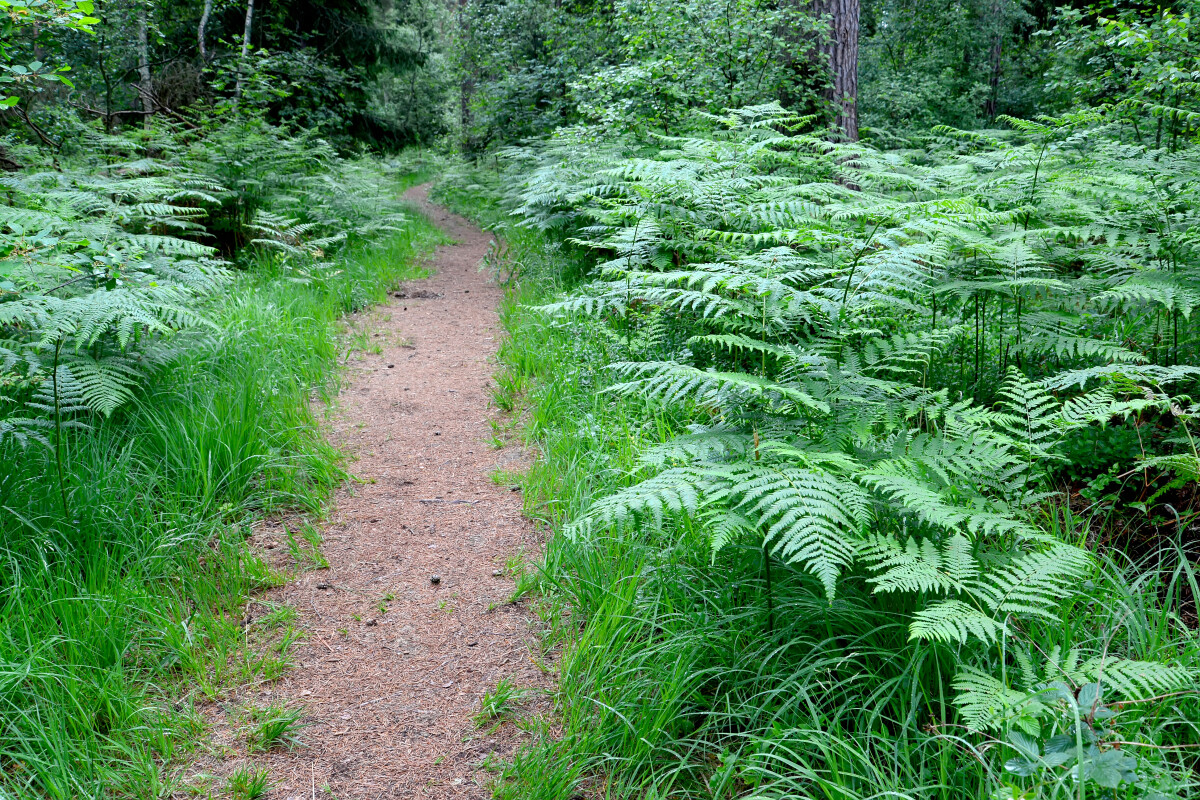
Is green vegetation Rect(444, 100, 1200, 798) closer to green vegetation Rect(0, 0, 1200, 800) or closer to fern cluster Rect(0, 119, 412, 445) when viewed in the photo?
green vegetation Rect(0, 0, 1200, 800)

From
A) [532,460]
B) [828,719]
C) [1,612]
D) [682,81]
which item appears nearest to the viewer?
[828,719]

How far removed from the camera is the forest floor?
96.0 inches

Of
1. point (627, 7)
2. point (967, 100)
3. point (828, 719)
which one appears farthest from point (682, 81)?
point (967, 100)

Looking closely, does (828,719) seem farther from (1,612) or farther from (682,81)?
(682,81)

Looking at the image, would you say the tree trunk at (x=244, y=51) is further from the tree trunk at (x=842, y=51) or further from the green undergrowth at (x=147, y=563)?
the tree trunk at (x=842, y=51)

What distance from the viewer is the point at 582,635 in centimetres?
288

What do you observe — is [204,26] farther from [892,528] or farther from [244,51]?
[892,528]

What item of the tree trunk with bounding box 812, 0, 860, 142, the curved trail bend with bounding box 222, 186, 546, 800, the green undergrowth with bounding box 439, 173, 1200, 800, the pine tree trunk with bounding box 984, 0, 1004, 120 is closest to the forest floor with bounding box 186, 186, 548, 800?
the curved trail bend with bounding box 222, 186, 546, 800

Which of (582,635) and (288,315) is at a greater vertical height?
(288,315)

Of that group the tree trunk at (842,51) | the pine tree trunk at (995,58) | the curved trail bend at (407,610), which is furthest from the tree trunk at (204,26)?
the pine tree trunk at (995,58)

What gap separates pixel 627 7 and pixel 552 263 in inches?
147

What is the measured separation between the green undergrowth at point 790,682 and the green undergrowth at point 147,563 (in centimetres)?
126

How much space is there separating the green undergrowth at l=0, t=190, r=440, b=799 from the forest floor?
6.0 inches

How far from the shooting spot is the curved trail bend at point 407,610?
8.04ft
